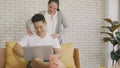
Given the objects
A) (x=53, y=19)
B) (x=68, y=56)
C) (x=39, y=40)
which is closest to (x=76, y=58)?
(x=68, y=56)

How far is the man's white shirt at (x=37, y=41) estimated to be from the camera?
2797 mm

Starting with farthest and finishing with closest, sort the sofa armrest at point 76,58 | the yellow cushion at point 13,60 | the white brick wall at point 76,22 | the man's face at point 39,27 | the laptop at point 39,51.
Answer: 1. the white brick wall at point 76,22
2. the sofa armrest at point 76,58
3. the yellow cushion at point 13,60
4. the man's face at point 39,27
5. the laptop at point 39,51

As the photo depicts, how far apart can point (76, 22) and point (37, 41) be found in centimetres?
179

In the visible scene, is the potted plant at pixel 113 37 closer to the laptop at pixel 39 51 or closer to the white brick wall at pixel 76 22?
the white brick wall at pixel 76 22

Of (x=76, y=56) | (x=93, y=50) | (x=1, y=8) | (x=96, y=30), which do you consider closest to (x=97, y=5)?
(x=96, y=30)

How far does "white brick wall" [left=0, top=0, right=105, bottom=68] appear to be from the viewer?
13.3ft

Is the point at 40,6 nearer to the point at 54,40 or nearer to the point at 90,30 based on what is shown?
the point at 90,30

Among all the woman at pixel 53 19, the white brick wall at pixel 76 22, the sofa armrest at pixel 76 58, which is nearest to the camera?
the woman at pixel 53 19

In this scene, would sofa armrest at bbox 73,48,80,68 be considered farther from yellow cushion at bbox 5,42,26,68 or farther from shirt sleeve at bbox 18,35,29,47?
shirt sleeve at bbox 18,35,29,47

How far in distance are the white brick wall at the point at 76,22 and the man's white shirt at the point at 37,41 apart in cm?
131

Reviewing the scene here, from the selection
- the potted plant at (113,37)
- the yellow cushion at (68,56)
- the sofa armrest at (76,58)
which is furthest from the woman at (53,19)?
the potted plant at (113,37)

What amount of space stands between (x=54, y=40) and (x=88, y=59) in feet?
6.22

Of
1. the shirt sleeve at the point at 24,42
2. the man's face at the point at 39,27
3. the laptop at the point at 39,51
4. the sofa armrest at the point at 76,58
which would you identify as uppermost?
the man's face at the point at 39,27

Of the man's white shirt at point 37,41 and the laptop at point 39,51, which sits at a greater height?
the man's white shirt at point 37,41
